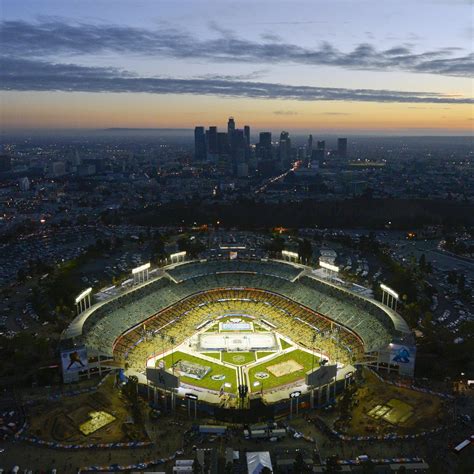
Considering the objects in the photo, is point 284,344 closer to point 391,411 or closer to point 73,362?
point 391,411

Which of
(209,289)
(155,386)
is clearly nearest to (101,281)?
(209,289)

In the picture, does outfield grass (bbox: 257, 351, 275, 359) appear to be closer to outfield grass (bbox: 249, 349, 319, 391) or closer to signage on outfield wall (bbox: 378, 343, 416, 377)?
outfield grass (bbox: 249, 349, 319, 391)

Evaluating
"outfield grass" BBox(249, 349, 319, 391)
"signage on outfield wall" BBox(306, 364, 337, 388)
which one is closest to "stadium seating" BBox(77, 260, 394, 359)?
"outfield grass" BBox(249, 349, 319, 391)

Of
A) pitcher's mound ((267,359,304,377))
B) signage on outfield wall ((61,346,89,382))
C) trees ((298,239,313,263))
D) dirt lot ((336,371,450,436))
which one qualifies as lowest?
pitcher's mound ((267,359,304,377))

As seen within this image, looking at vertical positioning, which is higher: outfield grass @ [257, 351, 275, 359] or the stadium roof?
the stadium roof

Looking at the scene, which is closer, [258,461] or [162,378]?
[258,461]

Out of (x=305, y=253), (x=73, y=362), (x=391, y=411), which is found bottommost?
(x=391, y=411)

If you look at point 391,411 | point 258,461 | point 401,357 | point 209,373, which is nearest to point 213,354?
point 209,373
